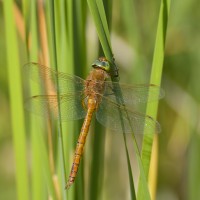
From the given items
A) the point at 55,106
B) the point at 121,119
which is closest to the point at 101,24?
the point at 121,119

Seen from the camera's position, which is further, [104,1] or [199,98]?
[199,98]

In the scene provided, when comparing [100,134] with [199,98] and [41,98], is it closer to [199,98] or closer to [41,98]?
[41,98]

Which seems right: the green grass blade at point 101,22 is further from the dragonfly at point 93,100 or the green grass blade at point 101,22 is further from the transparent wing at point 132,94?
the transparent wing at point 132,94

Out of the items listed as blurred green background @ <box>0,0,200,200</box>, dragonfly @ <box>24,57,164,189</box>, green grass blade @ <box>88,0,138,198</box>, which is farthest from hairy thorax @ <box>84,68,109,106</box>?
green grass blade @ <box>88,0,138,198</box>

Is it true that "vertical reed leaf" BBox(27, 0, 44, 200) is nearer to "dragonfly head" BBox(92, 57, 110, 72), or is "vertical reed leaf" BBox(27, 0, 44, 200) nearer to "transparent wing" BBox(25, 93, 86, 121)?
"transparent wing" BBox(25, 93, 86, 121)

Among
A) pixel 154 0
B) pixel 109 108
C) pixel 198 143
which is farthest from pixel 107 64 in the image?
pixel 154 0

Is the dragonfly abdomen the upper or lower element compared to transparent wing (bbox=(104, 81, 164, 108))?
lower
